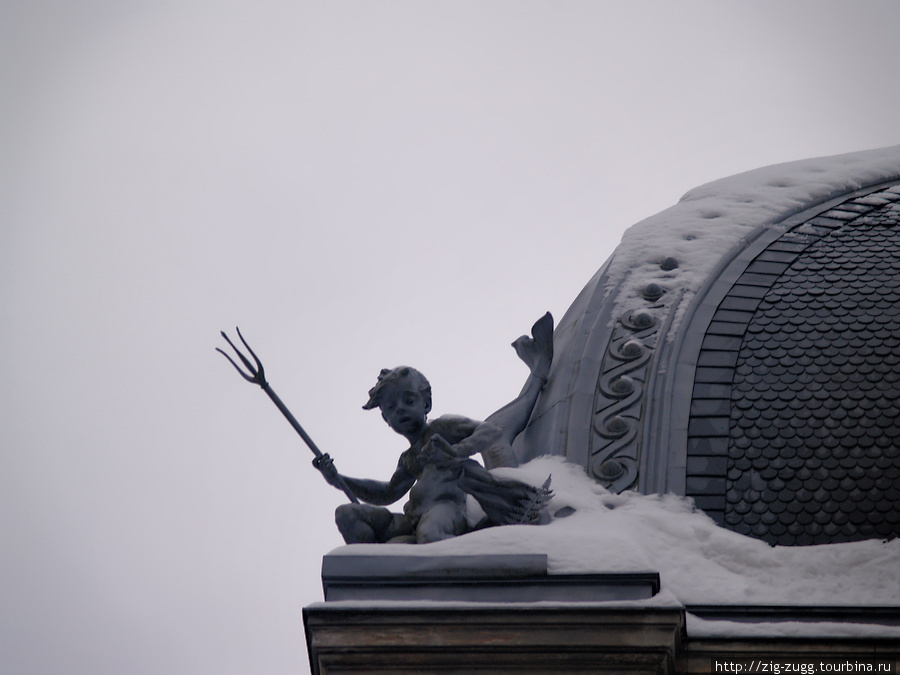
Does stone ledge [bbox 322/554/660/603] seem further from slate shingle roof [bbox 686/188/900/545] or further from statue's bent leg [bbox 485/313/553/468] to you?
statue's bent leg [bbox 485/313/553/468]

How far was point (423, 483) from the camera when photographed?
679 inches

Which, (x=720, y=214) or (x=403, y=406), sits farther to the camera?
(x=720, y=214)

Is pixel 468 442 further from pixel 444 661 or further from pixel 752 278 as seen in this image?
pixel 752 278

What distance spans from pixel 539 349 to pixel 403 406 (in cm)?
322

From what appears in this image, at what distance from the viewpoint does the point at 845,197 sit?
75.3ft

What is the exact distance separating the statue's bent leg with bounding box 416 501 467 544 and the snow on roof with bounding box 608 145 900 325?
4.52 meters

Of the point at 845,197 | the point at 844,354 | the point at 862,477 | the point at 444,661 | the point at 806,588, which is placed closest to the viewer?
the point at 444,661

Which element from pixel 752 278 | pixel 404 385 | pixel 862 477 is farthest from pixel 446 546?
pixel 752 278

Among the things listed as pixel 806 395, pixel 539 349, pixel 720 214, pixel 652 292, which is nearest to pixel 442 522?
pixel 539 349

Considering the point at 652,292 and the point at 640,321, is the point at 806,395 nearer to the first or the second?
the point at 640,321

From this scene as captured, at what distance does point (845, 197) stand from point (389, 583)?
30.7 feet

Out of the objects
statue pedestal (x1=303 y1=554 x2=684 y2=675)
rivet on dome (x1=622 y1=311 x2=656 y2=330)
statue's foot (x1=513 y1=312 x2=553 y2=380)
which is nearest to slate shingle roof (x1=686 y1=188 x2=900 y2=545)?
rivet on dome (x1=622 y1=311 x2=656 y2=330)

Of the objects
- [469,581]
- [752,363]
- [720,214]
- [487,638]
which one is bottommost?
[487,638]

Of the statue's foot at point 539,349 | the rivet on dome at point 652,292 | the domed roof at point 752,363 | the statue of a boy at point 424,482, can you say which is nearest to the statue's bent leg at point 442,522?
the statue of a boy at point 424,482
